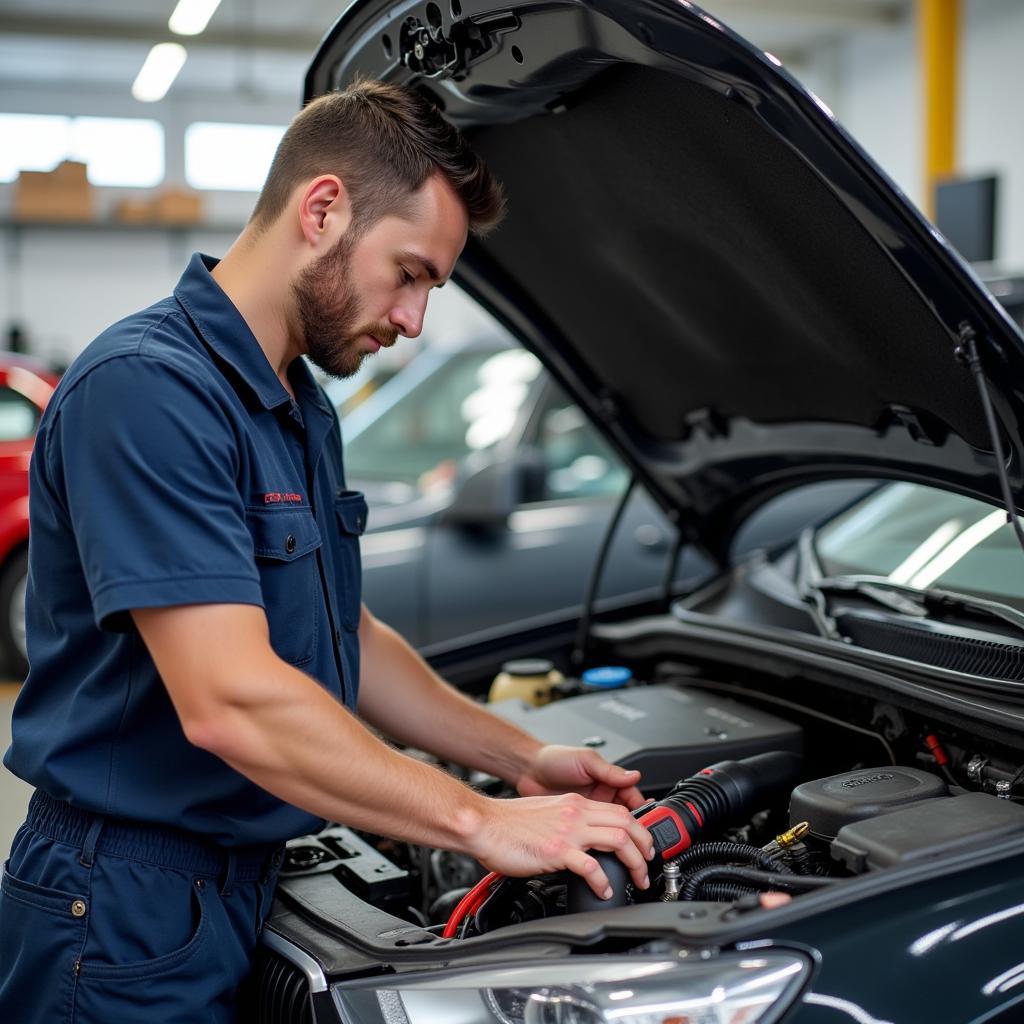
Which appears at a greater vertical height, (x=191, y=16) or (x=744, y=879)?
(x=191, y=16)

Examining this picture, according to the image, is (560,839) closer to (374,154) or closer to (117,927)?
(117,927)

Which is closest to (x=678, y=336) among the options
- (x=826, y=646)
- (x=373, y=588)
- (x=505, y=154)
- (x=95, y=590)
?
(x=505, y=154)

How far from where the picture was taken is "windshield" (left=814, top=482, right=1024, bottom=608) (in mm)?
1896

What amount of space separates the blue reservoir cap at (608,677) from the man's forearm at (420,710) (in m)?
0.37

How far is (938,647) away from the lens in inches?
69.4

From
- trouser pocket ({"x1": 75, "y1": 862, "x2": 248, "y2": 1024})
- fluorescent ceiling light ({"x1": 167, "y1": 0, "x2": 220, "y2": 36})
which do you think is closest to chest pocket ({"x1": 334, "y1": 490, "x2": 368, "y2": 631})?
trouser pocket ({"x1": 75, "y1": 862, "x2": 248, "y2": 1024})

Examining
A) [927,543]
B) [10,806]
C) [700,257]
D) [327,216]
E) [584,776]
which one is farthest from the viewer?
[10,806]

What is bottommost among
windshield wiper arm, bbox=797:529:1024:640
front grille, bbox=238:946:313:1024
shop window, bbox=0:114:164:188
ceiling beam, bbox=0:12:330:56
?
front grille, bbox=238:946:313:1024

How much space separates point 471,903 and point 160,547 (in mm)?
589

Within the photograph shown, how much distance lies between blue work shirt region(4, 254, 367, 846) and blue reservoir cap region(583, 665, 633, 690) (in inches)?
27.1

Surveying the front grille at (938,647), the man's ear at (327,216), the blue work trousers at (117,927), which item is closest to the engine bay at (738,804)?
the front grille at (938,647)

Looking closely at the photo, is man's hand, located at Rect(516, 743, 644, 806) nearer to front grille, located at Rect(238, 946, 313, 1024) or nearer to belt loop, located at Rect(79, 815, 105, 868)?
front grille, located at Rect(238, 946, 313, 1024)

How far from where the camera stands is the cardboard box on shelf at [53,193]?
13.7 metres

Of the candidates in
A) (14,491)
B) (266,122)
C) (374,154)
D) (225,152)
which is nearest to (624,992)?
(374,154)
